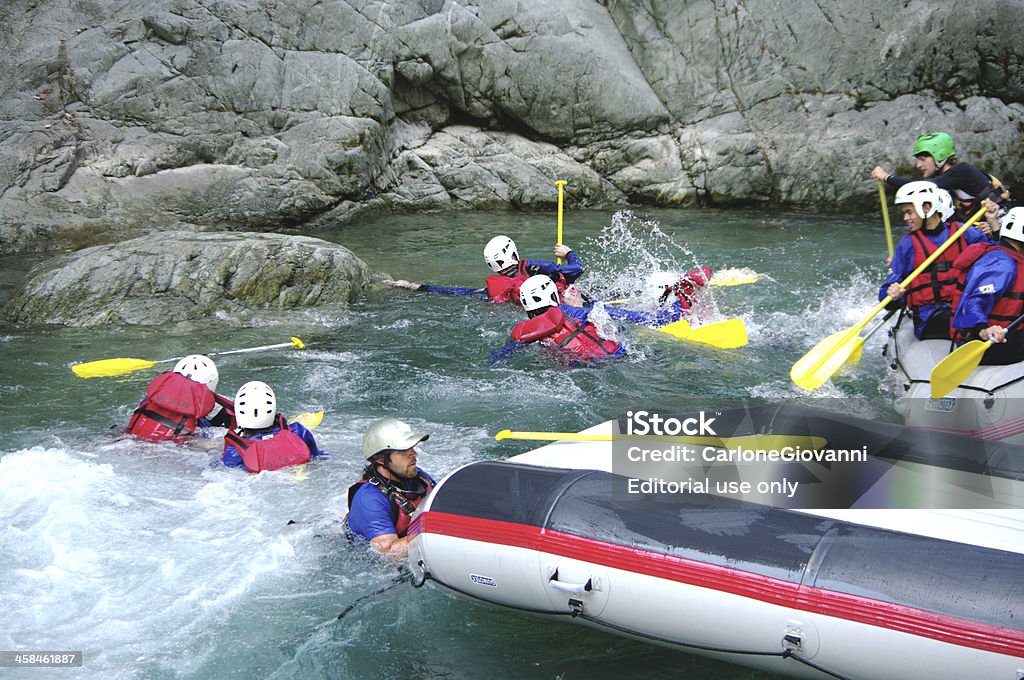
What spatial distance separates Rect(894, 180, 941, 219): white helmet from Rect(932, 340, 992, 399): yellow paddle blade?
3.92 ft

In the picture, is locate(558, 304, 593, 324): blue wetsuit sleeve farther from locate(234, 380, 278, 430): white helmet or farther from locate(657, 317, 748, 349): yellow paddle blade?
locate(234, 380, 278, 430): white helmet

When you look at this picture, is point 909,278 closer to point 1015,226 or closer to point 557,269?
point 1015,226

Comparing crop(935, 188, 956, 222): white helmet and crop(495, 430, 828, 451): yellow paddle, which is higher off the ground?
crop(935, 188, 956, 222): white helmet

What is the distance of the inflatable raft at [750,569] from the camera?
3342mm

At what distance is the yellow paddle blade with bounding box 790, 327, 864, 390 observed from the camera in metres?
6.32

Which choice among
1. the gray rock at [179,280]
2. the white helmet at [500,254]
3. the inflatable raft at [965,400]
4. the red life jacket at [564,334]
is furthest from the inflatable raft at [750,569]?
the gray rock at [179,280]

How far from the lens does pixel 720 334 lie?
8305mm

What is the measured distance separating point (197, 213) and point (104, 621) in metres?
9.46

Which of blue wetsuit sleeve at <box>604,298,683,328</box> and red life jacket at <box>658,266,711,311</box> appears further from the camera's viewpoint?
red life jacket at <box>658,266,711,311</box>

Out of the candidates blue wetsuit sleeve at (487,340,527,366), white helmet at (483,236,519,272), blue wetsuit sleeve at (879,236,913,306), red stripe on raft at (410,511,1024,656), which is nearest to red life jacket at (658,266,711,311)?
white helmet at (483,236,519,272)

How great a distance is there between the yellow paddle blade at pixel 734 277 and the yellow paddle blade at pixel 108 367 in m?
5.94

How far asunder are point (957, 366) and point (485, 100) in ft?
34.9

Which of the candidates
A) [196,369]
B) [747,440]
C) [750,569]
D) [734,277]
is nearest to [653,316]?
[734,277]

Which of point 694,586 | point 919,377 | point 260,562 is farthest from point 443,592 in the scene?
point 919,377
